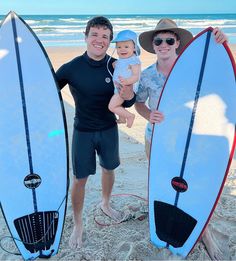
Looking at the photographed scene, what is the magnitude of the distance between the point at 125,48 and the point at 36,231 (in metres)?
1.50

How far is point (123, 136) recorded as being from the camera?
4898mm

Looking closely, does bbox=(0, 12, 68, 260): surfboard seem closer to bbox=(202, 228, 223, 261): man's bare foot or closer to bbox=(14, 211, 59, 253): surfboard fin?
bbox=(14, 211, 59, 253): surfboard fin

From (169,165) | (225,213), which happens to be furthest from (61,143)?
(225,213)

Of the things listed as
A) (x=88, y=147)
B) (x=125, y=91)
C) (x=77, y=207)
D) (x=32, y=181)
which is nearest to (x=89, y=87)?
(x=125, y=91)

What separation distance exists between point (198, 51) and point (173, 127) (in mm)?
557

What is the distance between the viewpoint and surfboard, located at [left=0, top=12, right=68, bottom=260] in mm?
2471

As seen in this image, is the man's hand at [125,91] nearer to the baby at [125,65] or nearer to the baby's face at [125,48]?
the baby at [125,65]

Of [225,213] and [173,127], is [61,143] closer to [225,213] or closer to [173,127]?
[173,127]

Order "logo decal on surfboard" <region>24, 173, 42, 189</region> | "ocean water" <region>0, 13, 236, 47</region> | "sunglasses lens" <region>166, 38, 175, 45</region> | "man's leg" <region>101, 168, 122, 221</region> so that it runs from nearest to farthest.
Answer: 1. "sunglasses lens" <region>166, 38, 175, 45</region>
2. "logo decal on surfboard" <region>24, 173, 42, 189</region>
3. "man's leg" <region>101, 168, 122, 221</region>
4. "ocean water" <region>0, 13, 236, 47</region>

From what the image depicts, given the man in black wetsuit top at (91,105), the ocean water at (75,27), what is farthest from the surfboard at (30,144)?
the ocean water at (75,27)

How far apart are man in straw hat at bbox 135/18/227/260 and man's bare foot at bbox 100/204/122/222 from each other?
29.5 inches

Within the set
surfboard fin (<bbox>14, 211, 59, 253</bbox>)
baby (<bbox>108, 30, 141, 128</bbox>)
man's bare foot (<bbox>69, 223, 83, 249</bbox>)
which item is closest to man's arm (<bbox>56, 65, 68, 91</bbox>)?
baby (<bbox>108, 30, 141, 128</bbox>)

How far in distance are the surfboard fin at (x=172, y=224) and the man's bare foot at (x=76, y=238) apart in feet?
1.97

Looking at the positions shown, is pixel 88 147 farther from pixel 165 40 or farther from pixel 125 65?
pixel 165 40
